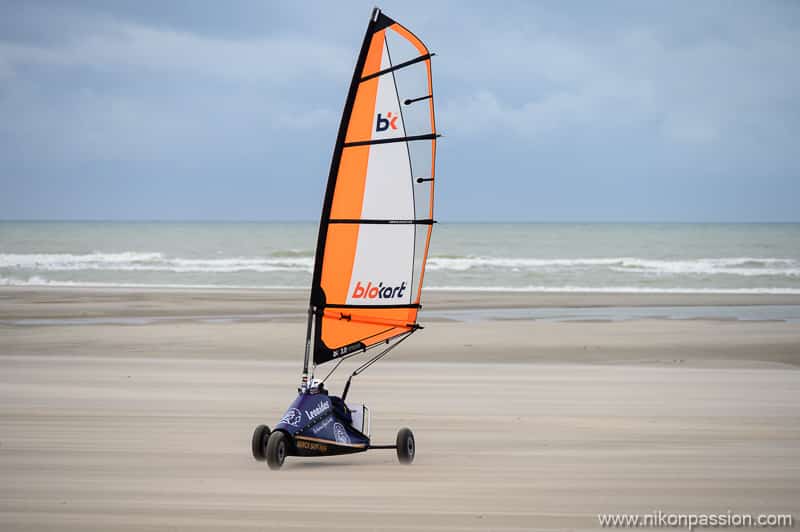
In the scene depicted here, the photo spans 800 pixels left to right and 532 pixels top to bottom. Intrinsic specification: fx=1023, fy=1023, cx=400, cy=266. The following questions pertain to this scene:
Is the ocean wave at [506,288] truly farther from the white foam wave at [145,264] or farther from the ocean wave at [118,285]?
the white foam wave at [145,264]

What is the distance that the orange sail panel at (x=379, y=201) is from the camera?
6.88m

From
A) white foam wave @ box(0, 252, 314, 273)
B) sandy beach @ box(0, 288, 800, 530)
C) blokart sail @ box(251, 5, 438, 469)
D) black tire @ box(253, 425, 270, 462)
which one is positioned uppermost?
blokart sail @ box(251, 5, 438, 469)

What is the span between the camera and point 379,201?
275 inches

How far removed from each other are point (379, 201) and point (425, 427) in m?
2.43

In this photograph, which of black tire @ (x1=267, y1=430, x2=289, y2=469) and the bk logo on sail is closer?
→ black tire @ (x1=267, y1=430, x2=289, y2=469)

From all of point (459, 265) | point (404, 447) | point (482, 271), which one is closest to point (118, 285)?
point (482, 271)

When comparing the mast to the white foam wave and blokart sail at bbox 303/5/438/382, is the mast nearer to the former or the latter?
blokart sail at bbox 303/5/438/382

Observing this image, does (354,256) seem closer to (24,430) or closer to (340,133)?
(340,133)

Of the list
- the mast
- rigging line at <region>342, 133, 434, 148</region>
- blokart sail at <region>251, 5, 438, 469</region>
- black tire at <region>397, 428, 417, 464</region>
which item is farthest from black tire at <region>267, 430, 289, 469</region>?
rigging line at <region>342, 133, 434, 148</region>

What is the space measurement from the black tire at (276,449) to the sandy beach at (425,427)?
10 cm

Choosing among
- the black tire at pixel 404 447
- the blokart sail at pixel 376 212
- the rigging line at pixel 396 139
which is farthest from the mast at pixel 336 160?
the black tire at pixel 404 447

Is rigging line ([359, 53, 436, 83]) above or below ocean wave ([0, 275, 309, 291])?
above

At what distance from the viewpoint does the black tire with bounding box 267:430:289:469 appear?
6.36 m

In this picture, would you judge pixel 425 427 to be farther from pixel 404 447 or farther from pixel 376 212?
pixel 376 212
